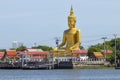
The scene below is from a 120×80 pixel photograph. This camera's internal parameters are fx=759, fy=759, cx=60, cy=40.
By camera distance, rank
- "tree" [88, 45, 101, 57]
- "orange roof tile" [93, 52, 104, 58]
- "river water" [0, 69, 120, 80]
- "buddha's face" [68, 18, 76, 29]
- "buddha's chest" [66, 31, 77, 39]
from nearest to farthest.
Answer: "river water" [0, 69, 120, 80], "buddha's chest" [66, 31, 77, 39], "buddha's face" [68, 18, 76, 29], "orange roof tile" [93, 52, 104, 58], "tree" [88, 45, 101, 57]

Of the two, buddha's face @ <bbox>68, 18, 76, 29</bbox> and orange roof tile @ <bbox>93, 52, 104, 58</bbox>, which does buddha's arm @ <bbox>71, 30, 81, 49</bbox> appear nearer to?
buddha's face @ <bbox>68, 18, 76, 29</bbox>

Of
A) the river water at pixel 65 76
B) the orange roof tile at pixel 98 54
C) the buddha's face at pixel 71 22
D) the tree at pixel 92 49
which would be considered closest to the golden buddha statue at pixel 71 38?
the buddha's face at pixel 71 22

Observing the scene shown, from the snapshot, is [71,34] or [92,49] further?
[92,49]

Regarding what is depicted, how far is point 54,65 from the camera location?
4301 inches

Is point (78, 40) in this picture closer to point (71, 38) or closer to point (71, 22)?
point (71, 38)

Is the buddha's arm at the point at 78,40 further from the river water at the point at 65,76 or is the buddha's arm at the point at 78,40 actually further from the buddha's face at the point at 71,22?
the river water at the point at 65,76

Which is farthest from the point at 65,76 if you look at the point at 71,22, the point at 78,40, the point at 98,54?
the point at 98,54

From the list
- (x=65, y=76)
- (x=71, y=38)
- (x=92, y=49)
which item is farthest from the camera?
(x=92, y=49)

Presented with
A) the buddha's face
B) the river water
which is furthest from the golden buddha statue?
the river water

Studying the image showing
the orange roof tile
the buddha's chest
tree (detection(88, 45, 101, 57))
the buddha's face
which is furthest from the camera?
tree (detection(88, 45, 101, 57))

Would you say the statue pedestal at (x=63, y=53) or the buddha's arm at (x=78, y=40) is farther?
the statue pedestal at (x=63, y=53)

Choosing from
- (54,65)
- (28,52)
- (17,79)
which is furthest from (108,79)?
(28,52)

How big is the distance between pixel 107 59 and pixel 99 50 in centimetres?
2690

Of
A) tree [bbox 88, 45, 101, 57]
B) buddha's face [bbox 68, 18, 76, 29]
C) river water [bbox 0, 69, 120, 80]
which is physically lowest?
river water [bbox 0, 69, 120, 80]
